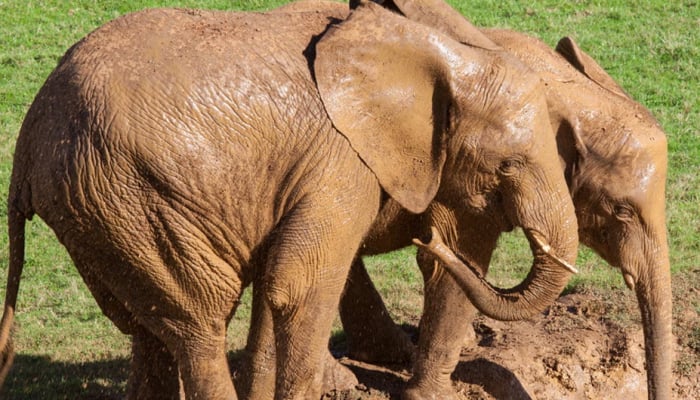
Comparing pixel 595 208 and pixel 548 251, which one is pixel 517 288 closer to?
pixel 548 251

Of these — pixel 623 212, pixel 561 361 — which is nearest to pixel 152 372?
pixel 561 361

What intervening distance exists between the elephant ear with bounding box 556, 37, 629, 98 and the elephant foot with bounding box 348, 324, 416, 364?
1.96 metres

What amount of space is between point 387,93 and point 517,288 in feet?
3.95

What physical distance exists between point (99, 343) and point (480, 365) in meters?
2.56

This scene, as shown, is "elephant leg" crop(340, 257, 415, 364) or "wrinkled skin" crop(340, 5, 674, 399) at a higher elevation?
"wrinkled skin" crop(340, 5, 674, 399)

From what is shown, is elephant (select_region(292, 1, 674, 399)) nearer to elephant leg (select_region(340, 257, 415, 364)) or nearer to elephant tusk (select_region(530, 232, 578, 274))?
elephant tusk (select_region(530, 232, 578, 274))

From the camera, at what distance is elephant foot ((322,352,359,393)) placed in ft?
27.5

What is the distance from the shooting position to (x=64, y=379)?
9.04 meters

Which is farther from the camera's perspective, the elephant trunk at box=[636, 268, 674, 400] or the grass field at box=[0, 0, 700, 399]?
the grass field at box=[0, 0, 700, 399]

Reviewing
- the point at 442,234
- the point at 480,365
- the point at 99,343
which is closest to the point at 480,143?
the point at 442,234

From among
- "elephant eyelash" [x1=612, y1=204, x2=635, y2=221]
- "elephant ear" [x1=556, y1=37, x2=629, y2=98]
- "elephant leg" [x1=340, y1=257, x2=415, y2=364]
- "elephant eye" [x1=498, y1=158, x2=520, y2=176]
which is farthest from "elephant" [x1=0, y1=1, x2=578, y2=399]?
"elephant leg" [x1=340, y1=257, x2=415, y2=364]

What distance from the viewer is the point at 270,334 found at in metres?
7.64

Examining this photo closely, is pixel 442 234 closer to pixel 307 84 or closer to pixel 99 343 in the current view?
pixel 307 84

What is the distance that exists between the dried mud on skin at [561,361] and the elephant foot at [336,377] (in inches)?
2.0
